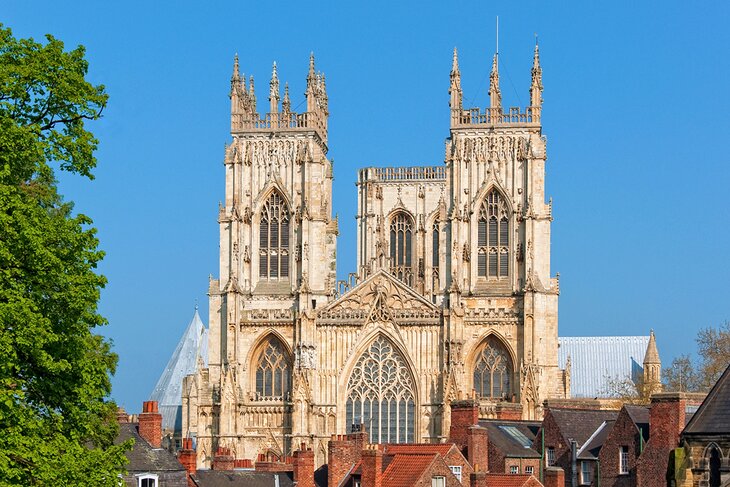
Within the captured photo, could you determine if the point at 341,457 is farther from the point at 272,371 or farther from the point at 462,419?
the point at 272,371

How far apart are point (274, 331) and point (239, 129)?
1006 centimetres

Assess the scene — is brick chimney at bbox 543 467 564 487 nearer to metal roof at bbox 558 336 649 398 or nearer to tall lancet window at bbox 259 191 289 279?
tall lancet window at bbox 259 191 289 279

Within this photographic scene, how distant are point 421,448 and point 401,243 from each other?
144 ft

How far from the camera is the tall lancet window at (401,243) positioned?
298 ft

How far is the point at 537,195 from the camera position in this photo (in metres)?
78.2

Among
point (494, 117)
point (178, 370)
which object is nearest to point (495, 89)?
point (494, 117)

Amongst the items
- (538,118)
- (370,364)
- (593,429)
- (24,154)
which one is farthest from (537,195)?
(24,154)

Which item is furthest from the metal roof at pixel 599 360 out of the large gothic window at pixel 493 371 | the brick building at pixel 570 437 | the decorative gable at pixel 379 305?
the brick building at pixel 570 437

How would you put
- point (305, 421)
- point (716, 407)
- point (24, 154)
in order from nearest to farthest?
point (24, 154), point (716, 407), point (305, 421)

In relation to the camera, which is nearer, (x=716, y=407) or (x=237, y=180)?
(x=716, y=407)

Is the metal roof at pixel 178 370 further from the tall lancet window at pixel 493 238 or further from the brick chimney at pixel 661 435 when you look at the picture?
the brick chimney at pixel 661 435

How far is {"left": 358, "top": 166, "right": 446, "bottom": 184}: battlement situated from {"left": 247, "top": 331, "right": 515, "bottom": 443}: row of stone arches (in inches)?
643

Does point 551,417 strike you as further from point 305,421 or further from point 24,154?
point 305,421

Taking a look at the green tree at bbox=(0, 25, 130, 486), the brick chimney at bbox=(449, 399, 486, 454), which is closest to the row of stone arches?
the brick chimney at bbox=(449, 399, 486, 454)
